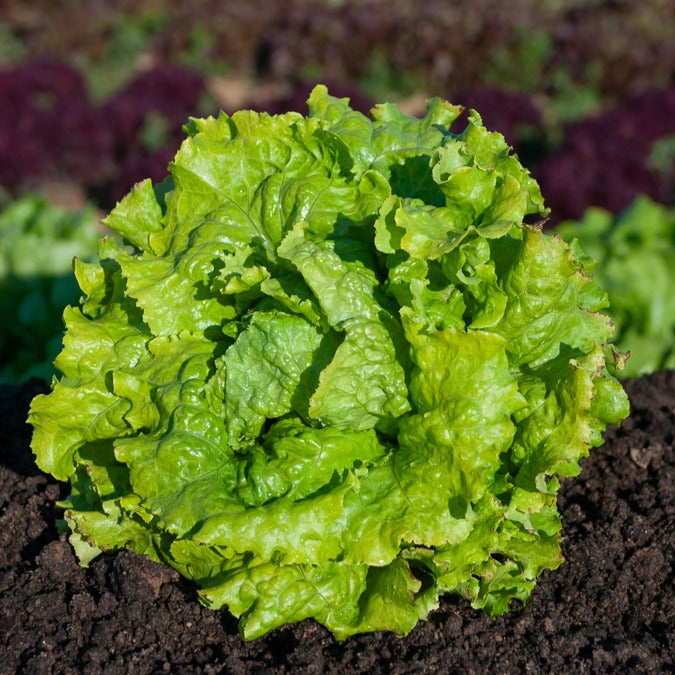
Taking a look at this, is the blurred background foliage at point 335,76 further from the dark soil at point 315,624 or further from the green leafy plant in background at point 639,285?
the dark soil at point 315,624

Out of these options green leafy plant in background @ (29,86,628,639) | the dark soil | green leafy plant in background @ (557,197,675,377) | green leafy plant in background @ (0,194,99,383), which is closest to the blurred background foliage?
green leafy plant in background @ (557,197,675,377)

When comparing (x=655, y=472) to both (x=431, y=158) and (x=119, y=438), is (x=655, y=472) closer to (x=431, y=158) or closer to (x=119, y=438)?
(x=431, y=158)

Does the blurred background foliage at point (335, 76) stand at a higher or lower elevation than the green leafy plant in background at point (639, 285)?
lower

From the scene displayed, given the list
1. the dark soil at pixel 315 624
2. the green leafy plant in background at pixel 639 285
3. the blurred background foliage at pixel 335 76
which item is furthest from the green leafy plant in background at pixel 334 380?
the blurred background foliage at pixel 335 76

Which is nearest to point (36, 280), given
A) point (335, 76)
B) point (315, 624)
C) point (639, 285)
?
point (315, 624)

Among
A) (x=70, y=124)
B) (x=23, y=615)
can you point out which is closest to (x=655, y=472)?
(x=23, y=615)

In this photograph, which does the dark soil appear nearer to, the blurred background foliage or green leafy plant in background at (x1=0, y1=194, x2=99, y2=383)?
green leafy plant in background at (x1=0, y1=194, x2=99, y2=383)

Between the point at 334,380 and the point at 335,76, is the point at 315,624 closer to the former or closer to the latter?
the point at 334,380
